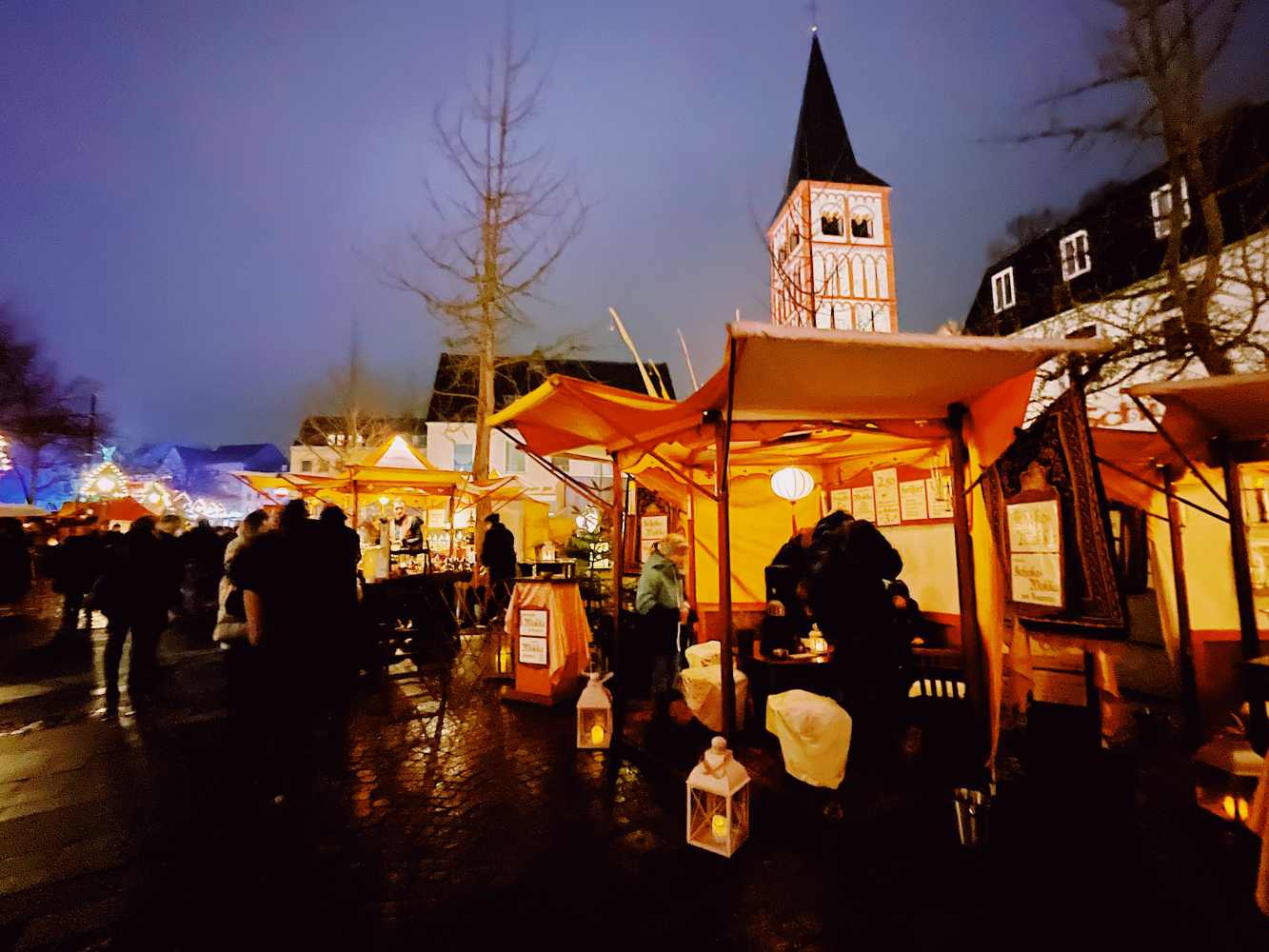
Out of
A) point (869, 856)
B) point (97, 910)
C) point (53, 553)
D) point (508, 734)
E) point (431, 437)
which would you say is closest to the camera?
point (97, 910)

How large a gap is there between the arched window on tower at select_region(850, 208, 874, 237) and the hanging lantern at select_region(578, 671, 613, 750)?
3424cm

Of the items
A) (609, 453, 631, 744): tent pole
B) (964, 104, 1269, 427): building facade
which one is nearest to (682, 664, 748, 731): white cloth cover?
(609, 453, 631, 744): tent pole

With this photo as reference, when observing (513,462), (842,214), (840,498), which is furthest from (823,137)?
(840,498)

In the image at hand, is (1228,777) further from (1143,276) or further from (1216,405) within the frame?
(1143,276)

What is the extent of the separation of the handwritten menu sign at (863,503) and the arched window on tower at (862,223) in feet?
98.0

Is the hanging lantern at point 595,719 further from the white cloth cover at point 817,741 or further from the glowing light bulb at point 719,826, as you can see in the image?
the glowing light bulb at point 719,826

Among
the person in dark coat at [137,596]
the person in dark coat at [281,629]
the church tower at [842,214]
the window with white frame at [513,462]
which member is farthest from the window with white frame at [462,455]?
the person in dark coat at [281,629]

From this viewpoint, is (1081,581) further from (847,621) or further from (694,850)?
(694,850)

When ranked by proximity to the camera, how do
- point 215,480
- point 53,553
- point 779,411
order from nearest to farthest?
1. point 779,411
2. point 53,553
3. point 215,480

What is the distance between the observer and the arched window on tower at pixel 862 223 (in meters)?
33.3

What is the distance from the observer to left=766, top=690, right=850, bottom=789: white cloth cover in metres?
4.37

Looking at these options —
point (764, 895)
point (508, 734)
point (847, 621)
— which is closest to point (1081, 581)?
point (847, 621)

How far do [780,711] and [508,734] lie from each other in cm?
281

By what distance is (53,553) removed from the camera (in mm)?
12742
